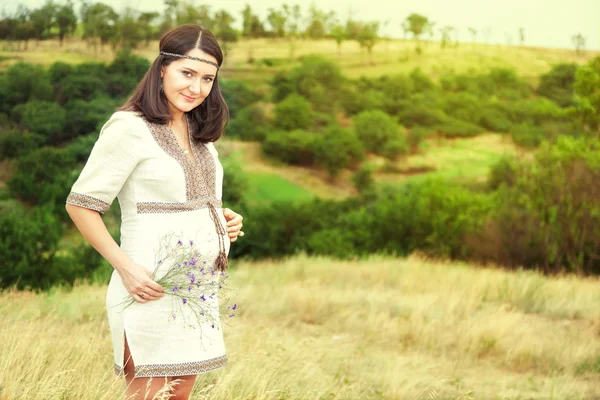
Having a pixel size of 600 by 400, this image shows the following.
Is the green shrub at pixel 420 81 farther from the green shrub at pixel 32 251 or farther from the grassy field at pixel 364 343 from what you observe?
the grassy field at pixel 364 343

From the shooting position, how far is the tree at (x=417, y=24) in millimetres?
29203

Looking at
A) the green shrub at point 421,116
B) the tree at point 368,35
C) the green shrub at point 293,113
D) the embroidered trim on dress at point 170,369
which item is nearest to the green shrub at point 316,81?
the green shrub at point 293,113

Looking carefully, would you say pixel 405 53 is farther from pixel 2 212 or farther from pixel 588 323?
pixel 588 323

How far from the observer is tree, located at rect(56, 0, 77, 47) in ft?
82.0

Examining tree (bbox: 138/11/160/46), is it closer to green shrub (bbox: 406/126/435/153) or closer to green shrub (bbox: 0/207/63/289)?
green shrub (bbox: 406/126/435/153)

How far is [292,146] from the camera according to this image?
2764cm

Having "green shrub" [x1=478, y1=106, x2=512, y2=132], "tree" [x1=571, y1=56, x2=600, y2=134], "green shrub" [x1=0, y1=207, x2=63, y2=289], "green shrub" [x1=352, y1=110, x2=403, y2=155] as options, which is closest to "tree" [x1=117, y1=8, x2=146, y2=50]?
"green shrub" [x1=352, y1=110, x2=403, y2=155]

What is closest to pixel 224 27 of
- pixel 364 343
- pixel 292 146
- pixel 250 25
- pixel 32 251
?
pixel 250 25

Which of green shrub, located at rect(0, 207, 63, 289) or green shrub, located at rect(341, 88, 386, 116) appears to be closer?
green shrub, located at rect(0, 207, 63, 289)

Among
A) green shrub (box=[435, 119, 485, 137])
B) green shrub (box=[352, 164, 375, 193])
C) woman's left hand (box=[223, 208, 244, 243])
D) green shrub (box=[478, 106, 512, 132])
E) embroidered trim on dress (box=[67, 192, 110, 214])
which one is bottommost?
green shrub (box=[352, 164, 375, 193])

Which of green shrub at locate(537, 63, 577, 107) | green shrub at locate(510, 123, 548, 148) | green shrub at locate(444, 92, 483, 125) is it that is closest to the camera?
green shrub at locate(510, 123, 548, 148)

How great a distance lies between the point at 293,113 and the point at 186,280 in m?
26.8

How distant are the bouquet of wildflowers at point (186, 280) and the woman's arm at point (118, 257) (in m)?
0.05

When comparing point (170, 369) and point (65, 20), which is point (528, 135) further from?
point (170, 369)
